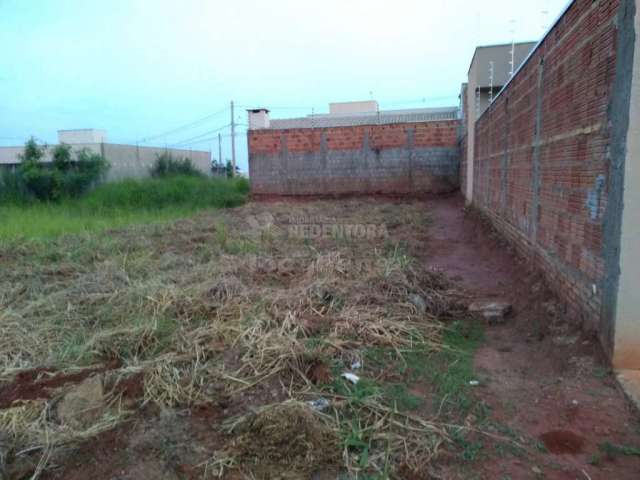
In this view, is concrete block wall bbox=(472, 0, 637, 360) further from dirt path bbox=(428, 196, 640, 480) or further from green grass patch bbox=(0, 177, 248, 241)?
green grass patch bbox=(0, 177, 248, 241)

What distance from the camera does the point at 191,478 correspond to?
2.12 m

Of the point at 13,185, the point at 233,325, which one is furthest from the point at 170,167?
the point at 233,325

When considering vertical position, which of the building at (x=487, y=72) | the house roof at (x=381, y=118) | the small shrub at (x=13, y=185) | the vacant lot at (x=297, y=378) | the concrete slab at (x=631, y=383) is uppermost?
the house roof at (x=381, y=118)

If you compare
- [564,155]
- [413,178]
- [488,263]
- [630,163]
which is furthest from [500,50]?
[630,163]

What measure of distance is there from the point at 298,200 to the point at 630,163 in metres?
14.1

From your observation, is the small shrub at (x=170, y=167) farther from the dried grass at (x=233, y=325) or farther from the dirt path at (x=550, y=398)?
the dirt path at (x=550, y=398)

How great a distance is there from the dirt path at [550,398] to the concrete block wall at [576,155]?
244 mm

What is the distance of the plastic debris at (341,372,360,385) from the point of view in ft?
9.62

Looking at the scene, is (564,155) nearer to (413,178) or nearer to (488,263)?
(488,263)

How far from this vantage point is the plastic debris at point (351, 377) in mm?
2931

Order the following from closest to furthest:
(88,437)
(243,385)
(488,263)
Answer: (88,437) → (243,385) → (488,263)

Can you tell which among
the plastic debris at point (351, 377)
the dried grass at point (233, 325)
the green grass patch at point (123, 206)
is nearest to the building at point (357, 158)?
the green grass patch at point (123, 206)

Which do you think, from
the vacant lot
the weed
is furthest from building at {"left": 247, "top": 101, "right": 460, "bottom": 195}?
the weed

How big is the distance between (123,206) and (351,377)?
1543 cm
